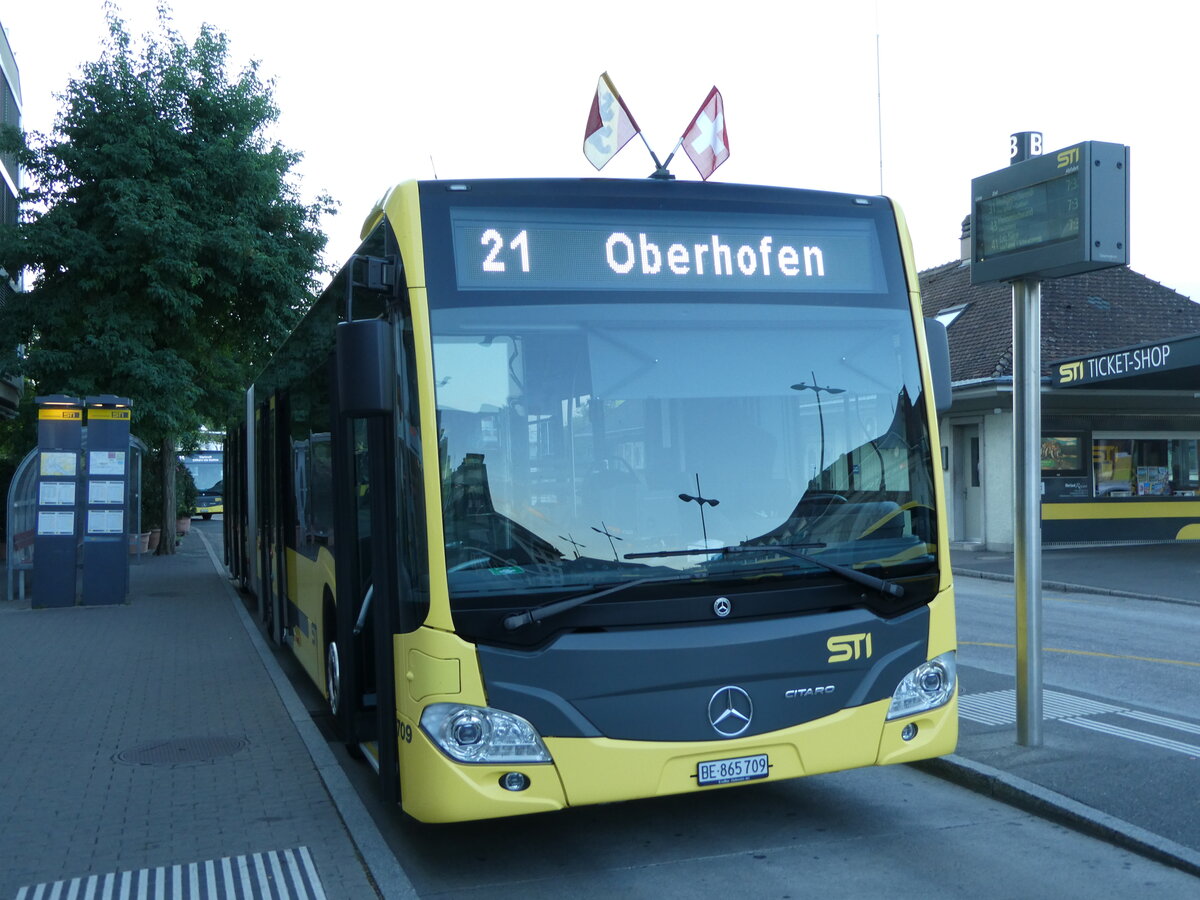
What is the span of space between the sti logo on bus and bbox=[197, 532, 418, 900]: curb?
199cm

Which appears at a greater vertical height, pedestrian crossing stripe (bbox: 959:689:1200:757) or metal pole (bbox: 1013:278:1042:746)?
metal pole (bbox: 1013:278:1042:746)

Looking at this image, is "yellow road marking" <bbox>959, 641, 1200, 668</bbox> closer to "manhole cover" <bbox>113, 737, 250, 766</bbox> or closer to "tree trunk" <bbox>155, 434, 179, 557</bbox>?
"manhole cover" <bbox>113, 737, 250, 766</bbox>

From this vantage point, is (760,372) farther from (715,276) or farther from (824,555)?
(824,555)

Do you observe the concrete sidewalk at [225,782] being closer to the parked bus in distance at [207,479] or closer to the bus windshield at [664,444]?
the bus windshield at [664,444]

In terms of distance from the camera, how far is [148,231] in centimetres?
2130

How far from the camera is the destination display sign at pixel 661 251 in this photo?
201 inches

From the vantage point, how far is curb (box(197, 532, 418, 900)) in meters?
4.99

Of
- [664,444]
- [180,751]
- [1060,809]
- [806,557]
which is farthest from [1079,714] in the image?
[180,751]

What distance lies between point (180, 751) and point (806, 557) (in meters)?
4.65

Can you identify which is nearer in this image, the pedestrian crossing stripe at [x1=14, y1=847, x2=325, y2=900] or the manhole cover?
the pedestrian crossing stripe at [x1=14, y1=847, x2=325, y2=900]

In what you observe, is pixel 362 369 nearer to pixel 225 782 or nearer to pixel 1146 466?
pixel 225 782

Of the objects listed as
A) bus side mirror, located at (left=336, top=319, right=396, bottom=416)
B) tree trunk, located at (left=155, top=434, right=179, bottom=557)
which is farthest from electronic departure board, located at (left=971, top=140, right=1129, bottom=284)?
tree trunk, located at (left=155, top=434, right=179, bottom=557)

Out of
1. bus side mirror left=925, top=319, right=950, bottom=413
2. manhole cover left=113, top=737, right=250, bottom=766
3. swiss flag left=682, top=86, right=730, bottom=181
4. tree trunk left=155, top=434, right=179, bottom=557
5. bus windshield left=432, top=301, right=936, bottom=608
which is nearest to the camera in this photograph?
bus windshield left=432, top=301, right=936, bottom=608

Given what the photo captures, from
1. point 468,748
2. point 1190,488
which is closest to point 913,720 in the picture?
point 468,748
